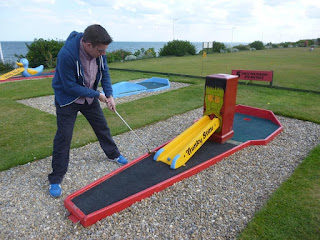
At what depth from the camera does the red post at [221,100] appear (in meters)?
4.30

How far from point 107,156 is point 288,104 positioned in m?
5.79

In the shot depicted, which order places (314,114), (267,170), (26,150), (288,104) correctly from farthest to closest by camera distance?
(288,104), (314,114), (26,150), (267,170)

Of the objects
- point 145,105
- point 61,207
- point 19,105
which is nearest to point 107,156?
point 61,207

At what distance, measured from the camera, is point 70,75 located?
2861 mm

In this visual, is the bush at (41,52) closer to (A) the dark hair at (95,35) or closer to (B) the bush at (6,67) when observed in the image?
(B) the bush at (6,67)

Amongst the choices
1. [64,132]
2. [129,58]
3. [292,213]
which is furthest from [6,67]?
[292,213]

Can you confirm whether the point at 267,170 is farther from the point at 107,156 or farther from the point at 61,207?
the point at 61,207

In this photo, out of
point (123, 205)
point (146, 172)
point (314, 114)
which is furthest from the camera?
point (314, 114)

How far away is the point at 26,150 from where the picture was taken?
174 inches

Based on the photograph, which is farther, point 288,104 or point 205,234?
point 288,104

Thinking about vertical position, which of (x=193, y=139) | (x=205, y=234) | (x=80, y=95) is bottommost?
(x=205, y=234)

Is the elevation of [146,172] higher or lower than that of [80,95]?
lower

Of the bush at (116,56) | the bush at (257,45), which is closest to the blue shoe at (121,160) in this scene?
the bush at (116,56)

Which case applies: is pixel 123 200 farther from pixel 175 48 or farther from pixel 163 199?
pixel 175 48
